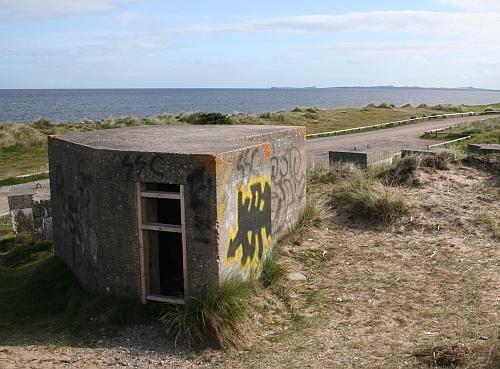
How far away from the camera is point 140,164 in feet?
24.0

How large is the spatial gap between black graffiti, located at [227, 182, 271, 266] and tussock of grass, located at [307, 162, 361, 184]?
5.69m

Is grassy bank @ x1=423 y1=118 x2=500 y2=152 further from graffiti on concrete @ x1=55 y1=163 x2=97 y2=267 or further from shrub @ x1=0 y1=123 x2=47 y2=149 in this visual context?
shrub @ x1=0 y1=123 x2=47 y2=149

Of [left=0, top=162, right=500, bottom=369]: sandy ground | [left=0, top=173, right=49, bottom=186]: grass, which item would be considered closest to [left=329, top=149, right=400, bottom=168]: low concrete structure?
[left=0, top=162, right=500, bottom=369]: sandy ground

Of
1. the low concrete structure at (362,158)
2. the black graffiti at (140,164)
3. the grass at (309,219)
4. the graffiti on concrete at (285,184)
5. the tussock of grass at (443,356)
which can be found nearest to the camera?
the tussock of grass at (443,356)

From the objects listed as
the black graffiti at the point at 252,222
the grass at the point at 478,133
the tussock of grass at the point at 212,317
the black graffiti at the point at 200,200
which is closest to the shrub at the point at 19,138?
the grass at the point at 478,133

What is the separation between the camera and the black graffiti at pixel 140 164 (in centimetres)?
725

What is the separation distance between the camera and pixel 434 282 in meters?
8.48

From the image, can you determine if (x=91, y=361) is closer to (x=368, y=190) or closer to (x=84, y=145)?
(x=84, y=145)

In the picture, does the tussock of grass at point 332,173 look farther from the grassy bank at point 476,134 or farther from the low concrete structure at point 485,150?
the grassy bank at point 476,134

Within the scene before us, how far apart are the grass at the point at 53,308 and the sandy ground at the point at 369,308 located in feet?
1.05

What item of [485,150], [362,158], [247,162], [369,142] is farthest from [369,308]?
[369,142]

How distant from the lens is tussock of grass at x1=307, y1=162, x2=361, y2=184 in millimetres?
14401

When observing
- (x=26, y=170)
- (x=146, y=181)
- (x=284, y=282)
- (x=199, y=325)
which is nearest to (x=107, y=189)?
(x=146, y=181)

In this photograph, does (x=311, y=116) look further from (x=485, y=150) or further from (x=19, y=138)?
(x=485, y=150)
